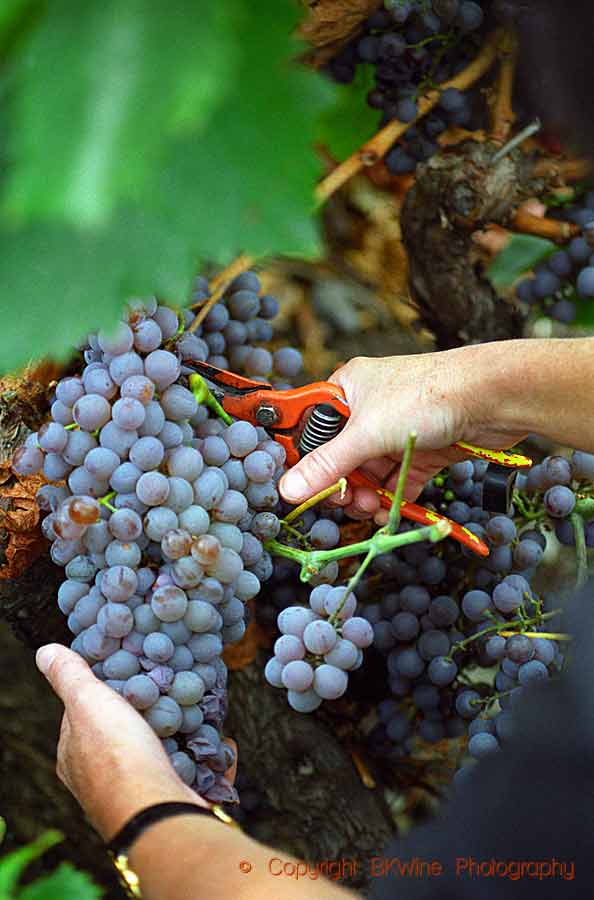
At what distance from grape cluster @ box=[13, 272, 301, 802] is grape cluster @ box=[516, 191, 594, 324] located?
24.1 inches

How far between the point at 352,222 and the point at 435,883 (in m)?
1.34

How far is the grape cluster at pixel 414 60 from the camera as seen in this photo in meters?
1.11

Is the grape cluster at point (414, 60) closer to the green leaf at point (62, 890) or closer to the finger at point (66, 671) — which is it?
the finger at point (66, 671)

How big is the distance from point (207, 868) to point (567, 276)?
36.7 inches

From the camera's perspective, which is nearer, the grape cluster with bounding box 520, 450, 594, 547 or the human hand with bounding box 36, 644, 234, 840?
the human hand with bounding box 36, 644, 234, 840

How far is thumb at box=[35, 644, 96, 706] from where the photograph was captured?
0.75 meters

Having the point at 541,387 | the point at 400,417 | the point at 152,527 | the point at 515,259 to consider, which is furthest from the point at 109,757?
the point at 515,259

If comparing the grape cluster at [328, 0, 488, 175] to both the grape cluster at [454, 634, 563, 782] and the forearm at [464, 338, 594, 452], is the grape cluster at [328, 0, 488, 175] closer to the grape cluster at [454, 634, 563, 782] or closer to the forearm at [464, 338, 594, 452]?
the forearm at [464, 338, 594, 452]

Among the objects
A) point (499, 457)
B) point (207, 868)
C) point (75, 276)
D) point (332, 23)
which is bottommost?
point (499, 457)

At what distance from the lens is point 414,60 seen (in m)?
1.14

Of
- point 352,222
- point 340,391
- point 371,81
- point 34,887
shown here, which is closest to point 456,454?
point 340,391

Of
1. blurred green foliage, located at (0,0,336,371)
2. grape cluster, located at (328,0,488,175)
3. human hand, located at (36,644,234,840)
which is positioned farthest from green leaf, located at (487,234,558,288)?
blurred green foliage, located at (0,0,336,371)

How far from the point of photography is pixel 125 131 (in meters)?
0.24

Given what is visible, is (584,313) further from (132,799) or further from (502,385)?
(132,799)
